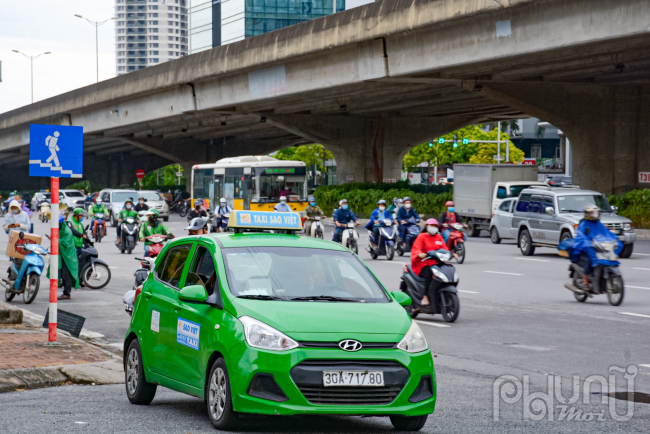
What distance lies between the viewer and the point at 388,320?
6289 mm

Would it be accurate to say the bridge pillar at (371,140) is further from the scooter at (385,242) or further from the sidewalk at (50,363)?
the sidewalk at (50,363)

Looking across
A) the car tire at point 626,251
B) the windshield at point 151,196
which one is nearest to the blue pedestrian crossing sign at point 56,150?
the car tire at point 626,251

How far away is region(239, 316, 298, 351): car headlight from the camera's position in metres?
5.93

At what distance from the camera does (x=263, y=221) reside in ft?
26.4

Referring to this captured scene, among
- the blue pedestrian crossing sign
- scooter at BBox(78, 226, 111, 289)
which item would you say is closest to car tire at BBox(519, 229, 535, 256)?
scooter at BBox(78, 226, 111, 289)

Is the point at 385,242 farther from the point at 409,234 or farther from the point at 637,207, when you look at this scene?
the point at 637,207

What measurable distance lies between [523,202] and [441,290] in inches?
596

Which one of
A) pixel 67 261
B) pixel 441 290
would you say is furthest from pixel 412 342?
pixel 67 261

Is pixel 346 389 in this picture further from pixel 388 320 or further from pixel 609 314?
pixel 609 314

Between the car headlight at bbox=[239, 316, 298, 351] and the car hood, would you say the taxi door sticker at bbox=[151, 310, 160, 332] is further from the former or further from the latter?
the car headlight at bbox=[239, 316, 298, 351]

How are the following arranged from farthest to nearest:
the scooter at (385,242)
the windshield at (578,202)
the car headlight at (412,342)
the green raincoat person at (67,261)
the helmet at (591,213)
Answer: the windshield at (578,202) < the scooter at (385,242) < the green raincoat person at (67,261) < the helmet at (591,213) < the car headlight at (412,342)

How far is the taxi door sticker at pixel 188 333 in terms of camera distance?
660cm

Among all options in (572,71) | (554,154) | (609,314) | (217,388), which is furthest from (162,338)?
(554,154)

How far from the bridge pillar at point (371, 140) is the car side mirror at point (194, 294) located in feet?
158
